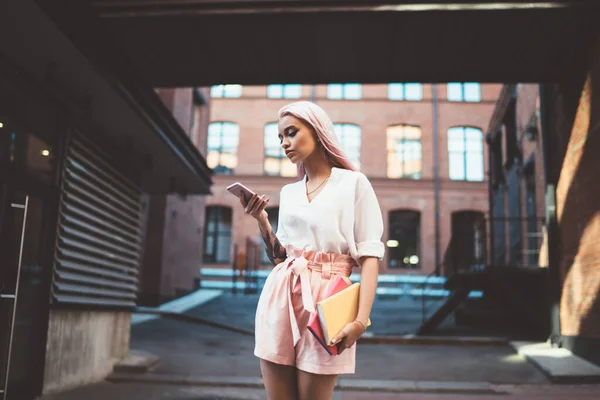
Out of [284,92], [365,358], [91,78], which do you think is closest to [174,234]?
[365,358]

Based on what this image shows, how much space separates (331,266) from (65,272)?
5.21 metres

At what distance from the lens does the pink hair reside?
220cm

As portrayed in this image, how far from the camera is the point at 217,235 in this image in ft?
89.5

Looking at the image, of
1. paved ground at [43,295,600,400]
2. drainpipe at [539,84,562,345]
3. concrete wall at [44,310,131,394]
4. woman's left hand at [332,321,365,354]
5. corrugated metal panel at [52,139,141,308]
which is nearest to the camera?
woman's left hand at [332,321,365,354]

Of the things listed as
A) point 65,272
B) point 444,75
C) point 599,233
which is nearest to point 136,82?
point 65,272

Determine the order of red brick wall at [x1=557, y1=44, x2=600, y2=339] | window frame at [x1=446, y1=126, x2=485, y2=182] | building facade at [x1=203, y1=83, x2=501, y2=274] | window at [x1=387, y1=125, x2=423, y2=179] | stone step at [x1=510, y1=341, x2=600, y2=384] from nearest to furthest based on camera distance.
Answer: stone step at [x1=510, y1=341, x2=600, y2=384]
red brick wall at [x1=557, y1=44, x2=600, y2=339]
building facade at [x1=203, y1=83, x2=501, y2=274]
window frame at [x1=446, y1=126, x2=485, y2=182]
window at [x1=387, y1=125, x2=423, y2=179]

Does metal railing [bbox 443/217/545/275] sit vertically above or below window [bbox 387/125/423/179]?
below

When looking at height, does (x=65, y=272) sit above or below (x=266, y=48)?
below

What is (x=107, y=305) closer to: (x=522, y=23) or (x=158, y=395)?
(x=158, y=395)

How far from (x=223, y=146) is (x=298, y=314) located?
26.3 metres

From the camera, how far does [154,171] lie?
9.80 metres

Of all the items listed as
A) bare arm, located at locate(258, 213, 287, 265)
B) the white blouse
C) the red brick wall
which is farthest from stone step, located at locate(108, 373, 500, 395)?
the white blouse

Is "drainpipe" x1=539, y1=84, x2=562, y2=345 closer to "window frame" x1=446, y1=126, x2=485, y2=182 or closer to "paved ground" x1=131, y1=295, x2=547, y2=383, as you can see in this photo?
"paved ground" x1=131, y1=295, x2=547, y2=383

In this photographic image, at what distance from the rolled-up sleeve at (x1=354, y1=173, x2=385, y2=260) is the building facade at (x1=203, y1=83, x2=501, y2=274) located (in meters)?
24.2
